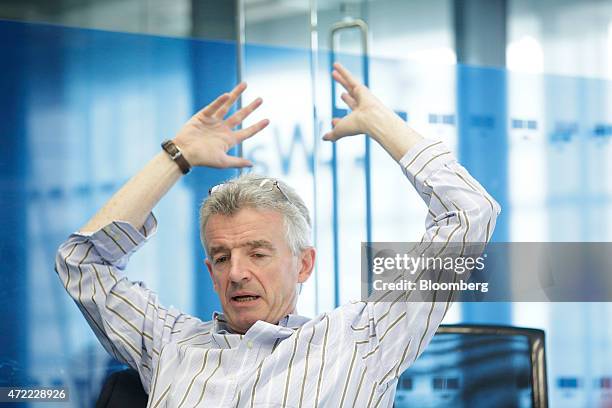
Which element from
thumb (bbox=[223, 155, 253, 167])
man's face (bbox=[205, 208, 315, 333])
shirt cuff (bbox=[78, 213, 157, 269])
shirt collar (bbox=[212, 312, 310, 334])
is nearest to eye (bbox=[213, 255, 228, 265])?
man's face (bbox=[205, 208, 315, 333])

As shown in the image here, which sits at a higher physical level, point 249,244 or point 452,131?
point 452,131

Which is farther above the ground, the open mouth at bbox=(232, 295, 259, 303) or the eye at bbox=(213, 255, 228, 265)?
the eye at bbox=(213, 255, 228, 265)

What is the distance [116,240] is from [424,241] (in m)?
0.77

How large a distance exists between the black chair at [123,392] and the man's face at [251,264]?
28 centimetres

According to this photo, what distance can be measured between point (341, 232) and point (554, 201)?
0.70m

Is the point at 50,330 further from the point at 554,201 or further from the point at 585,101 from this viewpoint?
the point at 585,101

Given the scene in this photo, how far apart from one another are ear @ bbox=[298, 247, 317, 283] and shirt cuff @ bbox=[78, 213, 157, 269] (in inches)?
16.6

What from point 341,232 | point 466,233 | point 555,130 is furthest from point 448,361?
point 555,130

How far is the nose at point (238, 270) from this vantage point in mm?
2043

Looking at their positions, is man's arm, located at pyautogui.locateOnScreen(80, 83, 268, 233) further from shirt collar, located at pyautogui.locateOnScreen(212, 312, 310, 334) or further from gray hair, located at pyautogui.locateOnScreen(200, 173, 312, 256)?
shirt collar, located at pyautogui.locateOnScreen(212, 312, 310, 334)

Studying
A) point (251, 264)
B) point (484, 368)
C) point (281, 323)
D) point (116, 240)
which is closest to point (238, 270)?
point (251, 264)

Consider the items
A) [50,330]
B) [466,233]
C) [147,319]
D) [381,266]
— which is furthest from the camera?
[381,266]

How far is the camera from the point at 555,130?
292 cm

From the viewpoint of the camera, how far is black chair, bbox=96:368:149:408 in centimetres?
209
